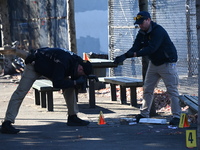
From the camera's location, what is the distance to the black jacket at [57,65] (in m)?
7.78

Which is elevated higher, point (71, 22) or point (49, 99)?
point (71, 22)

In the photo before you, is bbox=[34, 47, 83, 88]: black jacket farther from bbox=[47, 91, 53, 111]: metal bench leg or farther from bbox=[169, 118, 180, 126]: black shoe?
bbox=[47, 91, 53, 111]: metal bench leg

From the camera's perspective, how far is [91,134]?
789 cm

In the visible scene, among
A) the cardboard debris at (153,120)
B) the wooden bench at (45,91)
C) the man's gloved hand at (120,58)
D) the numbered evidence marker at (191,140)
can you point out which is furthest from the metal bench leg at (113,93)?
the numbered evidence marker at (191,140)

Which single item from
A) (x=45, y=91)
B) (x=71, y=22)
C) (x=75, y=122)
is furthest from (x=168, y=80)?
(x=71, y=22)

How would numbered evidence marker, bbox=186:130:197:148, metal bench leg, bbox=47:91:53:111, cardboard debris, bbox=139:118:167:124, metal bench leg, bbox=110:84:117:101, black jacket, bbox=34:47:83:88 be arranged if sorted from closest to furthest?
numbered evidence marker, bbox=186:130:197:148 → black jacket, bbox=34:47:83:88 → cardboard debris, bbox=139:118:167:124 → metal bench leg, bbox=47:91:53:111 → metal bench leg, bbox=110:84:117:101

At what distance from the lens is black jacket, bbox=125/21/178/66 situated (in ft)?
26.8

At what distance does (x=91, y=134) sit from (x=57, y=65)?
46.2 inches

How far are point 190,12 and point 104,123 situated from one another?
435 cm

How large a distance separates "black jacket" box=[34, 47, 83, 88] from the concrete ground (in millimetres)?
832

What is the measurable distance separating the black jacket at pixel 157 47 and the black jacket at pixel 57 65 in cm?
97

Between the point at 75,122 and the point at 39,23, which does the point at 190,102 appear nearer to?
the point at 75,122

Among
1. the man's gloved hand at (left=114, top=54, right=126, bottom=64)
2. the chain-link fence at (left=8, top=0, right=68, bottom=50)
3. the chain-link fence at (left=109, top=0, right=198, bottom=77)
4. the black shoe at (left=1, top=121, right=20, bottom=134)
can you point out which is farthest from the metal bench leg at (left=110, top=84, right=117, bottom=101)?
the chain-link fence at (left=8, top=0, right=68, bottom=50)

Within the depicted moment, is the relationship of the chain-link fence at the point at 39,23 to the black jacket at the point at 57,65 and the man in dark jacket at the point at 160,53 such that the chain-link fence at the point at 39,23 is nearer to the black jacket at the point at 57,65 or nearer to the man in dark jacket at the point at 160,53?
the man in dark jacket at the point at 160,53
